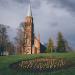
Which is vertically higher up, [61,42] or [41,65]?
[61,42]

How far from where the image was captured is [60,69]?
13.4m

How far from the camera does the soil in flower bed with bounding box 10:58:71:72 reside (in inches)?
537

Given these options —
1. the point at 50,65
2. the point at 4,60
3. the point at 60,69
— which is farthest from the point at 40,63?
the point at 4,60

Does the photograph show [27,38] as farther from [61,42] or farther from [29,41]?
[61,42]

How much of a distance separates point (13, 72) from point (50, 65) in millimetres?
2204

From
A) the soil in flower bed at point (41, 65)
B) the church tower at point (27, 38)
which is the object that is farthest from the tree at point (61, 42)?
the soil in flower bed at point (41, 65)

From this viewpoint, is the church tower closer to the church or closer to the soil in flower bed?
the church

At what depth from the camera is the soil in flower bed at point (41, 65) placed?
1363 cm

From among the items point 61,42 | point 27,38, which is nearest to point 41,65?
point 61,42

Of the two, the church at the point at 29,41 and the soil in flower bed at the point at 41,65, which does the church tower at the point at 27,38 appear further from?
the soil in flower bed at the point at 41,65

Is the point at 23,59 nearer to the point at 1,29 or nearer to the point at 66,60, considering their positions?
the point at 66,60

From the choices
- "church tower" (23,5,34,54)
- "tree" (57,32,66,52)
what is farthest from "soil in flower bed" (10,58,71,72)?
"church tower" (23,5,34,54)

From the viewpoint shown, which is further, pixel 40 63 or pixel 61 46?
pixel 61 46

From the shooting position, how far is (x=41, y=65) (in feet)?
46.7
